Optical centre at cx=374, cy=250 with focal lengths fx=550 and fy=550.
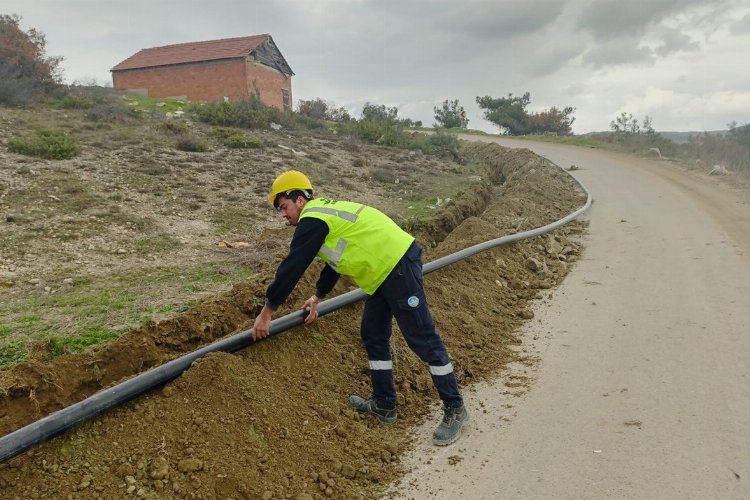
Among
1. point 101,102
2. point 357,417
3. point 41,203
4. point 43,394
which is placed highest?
point 101,102

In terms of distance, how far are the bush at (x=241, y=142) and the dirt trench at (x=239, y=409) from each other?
909cm

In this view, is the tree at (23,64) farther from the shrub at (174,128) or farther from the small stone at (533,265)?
the small stone at (533,265)

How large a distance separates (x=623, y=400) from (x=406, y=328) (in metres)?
1.76

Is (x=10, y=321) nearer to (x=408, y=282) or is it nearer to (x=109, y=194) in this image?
(x=408, y=282)

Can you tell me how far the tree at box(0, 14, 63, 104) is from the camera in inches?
587

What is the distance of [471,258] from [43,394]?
15.8 ft

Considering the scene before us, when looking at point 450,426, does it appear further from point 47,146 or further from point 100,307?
point 47,146

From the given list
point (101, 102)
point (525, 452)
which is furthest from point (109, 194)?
point (101, 102)

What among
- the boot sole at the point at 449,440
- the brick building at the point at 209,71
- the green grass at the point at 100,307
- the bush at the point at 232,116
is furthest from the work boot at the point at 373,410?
the brick building at the point at 209,71

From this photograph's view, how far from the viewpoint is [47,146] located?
10.5 metres

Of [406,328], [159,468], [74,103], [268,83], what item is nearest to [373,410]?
[406,328]

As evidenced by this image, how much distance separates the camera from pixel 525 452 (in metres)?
3.49

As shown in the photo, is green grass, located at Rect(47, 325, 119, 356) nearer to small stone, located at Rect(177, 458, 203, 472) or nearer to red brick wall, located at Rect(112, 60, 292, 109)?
small stone, located at Rect(177, 458, 203, 472)

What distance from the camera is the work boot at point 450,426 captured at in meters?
3.64
